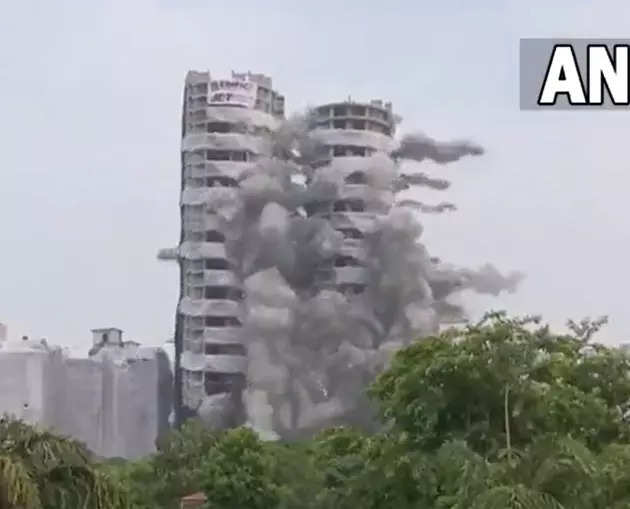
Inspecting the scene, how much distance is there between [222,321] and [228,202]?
2183mm

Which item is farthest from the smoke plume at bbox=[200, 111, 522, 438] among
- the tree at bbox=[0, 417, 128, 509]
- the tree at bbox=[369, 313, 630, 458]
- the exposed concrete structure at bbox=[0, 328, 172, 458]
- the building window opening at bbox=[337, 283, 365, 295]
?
the tree at bbox=[0, 417, 128, 509]

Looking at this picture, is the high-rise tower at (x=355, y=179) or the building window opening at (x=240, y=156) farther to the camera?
the high-rise tower at (x=355, y=179)

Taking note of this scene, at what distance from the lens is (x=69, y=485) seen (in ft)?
13.0

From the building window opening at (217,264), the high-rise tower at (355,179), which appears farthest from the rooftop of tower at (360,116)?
the building window opening at (217,264)

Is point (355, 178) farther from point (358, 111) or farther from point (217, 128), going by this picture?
point (217, 128)

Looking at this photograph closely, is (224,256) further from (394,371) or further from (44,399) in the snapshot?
(394,371)

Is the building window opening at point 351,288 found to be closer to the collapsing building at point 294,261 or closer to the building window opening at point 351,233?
the collapsing building at point 294,261

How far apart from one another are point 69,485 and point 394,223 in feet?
60.0

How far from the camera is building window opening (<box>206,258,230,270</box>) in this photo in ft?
71.0

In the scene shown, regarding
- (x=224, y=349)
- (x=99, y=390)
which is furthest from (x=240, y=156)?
(x=99, y=390)

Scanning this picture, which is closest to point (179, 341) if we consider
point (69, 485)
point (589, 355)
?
point (589, 355)

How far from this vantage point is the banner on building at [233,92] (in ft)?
71.1

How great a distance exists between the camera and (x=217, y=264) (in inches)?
853

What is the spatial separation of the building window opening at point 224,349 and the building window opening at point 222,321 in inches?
14.6
